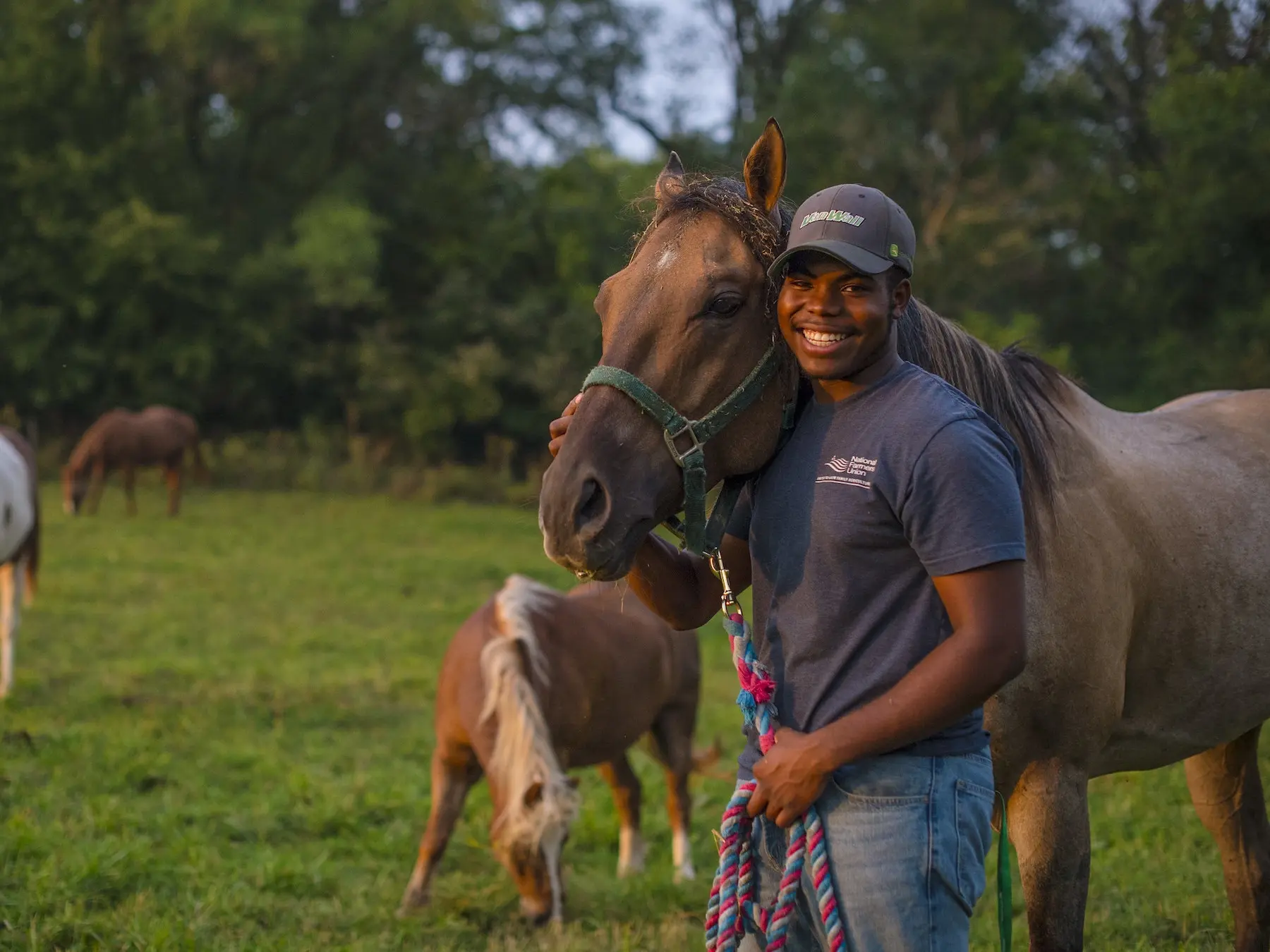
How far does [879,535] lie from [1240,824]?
2696 millimetres

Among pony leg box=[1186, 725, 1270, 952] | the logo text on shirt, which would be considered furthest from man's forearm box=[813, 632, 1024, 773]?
pony leg box=[1186, 725, 1270, 952]

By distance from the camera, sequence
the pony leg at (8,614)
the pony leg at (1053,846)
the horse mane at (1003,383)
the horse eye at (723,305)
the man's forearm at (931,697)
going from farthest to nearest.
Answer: the pony leg at (8,614) → the pony leg at (1053,846) → the horse mane at (1003,383) → the horse eye at (723,305) → the man's forearm at (931,697)

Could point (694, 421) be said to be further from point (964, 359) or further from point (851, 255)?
point (964, 359)

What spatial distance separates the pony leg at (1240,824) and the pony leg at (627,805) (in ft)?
7.88

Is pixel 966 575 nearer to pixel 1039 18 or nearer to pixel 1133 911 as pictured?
pixel 1133 911

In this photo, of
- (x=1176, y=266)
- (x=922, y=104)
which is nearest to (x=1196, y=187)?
(x=1176, y=266)

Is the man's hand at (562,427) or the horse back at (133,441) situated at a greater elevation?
the man's hand at (562,427)

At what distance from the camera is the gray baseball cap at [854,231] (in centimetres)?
194

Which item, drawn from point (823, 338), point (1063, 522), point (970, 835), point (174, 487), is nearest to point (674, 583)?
point (823, 338)

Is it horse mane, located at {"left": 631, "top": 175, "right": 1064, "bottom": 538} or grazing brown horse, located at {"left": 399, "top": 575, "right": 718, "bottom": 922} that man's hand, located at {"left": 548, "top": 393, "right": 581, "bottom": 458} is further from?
grazing brown horse, located at {"left": 399, "top": 575, "right": 718, "bottom": 922}

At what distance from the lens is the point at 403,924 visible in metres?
4.48

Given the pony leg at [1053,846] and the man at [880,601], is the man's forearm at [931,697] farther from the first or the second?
the pony leg at [1053,846]

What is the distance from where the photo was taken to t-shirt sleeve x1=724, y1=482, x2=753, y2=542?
2.25m

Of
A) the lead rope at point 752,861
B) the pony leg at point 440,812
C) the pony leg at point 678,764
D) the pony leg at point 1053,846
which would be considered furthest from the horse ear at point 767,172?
the pony leg at point 678,764
